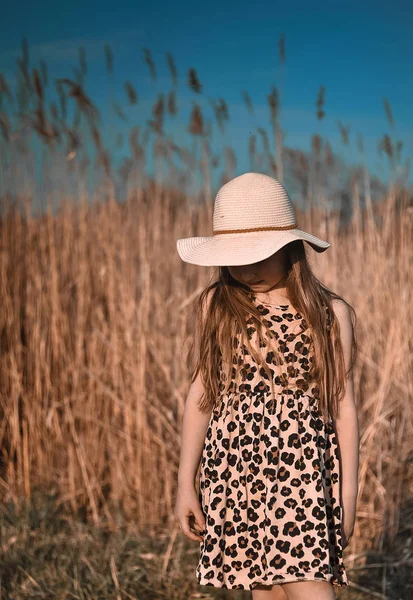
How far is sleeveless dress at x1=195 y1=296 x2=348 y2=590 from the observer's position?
1.39 metres

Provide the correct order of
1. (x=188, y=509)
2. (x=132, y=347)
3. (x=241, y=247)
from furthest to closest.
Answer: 1. (x=132, y=347)
2. (x=188, y=509)
3. (x=241, y=247)

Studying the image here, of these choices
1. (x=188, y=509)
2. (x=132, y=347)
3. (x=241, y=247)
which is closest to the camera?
(x=241, y=247)

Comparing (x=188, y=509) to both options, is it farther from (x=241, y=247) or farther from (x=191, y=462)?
→ (x=241, y=247)

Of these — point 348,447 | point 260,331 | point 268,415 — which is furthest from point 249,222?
point 348,447

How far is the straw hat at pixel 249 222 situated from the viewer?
55.1 inches

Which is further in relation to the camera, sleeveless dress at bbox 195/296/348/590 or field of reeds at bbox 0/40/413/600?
field of reeds at bbox 0/40/413/600

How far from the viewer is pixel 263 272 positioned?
1.47 metres

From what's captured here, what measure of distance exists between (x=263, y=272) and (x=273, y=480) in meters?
0.41

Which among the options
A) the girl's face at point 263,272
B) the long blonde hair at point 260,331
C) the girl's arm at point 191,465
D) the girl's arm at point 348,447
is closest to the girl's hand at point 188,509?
the girl's arm at point 191,465

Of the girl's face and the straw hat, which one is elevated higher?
the straw hat

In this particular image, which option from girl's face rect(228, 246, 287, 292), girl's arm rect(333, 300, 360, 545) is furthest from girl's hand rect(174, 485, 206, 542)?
girl's face rect(228, 246, 287, 292)

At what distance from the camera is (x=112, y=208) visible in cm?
310

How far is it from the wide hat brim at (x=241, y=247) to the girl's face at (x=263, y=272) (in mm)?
63

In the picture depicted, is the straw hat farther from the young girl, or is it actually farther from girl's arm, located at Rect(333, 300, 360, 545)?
girl's arm, located at Rect(333, 300, 360, 545)
